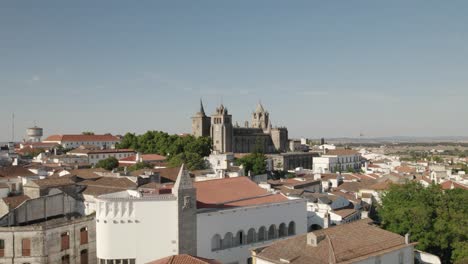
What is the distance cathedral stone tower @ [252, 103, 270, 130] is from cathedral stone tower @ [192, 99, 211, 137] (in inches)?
1205

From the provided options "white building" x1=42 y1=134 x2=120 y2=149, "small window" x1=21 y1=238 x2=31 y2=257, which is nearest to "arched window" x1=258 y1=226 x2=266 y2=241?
"small window" x1=21 y1=238 x2=31 y2=257

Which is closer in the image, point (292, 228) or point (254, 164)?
point (292, 228)

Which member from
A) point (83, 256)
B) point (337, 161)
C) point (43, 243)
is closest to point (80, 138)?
point (337, 161)

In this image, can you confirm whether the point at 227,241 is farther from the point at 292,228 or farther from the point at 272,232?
A: the point at 292,228

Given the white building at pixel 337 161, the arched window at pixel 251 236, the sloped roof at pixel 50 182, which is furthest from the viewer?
the white building at pixel 337 161

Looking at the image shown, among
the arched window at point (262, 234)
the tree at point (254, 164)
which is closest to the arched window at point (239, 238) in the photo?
the arched window at point (262, 234)

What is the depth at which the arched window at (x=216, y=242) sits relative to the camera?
2891cm

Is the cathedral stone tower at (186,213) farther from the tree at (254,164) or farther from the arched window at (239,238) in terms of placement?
A: the tree at (254,164)

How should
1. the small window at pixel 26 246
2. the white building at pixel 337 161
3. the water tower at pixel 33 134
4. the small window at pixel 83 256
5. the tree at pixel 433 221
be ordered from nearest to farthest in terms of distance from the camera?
the small window at pixel 26 246
the small window at pixel 83 256
the tree at pixel 433 221
the white building at pixel 337 161
the water tower at pixel 33 134

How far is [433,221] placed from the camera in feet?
116

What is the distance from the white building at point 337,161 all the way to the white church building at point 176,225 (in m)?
75.4

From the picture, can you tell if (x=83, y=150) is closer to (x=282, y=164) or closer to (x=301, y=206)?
(x=282, y=164)

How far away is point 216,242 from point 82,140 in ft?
390

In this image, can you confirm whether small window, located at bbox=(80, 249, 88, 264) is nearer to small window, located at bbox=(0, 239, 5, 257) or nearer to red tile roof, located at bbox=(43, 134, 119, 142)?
small window, located at bbox=(0, 239, 5, 257)
